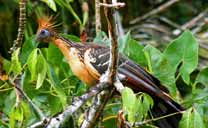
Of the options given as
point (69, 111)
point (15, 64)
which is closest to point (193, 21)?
point (15, 64)

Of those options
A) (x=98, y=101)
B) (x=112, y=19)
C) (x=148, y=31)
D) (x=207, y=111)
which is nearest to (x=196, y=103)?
(x=207, y=111)

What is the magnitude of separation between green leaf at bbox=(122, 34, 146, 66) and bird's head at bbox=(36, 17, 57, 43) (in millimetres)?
309

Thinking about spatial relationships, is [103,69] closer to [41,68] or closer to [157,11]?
[41,68]

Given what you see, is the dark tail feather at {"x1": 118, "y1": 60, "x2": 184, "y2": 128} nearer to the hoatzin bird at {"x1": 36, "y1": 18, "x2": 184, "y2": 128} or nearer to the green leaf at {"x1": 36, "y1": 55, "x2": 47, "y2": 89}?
the hoatzin bird at {"x1": 36, "y1": 18, "x2": 184, "y2": 128}

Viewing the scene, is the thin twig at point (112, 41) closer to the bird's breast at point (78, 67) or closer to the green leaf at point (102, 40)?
the bird's breast at point (78, 67)

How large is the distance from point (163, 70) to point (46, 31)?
1.63 ft

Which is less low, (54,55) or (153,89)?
(54,55)

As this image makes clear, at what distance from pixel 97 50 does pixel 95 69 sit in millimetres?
110

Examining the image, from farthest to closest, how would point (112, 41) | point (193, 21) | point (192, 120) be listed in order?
1. point (193, 21)
2. point (192, 120)
3. point (112, 41)

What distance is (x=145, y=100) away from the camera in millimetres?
2279

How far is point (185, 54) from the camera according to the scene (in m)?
2.83

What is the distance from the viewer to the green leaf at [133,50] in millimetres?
2801

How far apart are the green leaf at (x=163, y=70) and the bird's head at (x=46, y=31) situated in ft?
1.29

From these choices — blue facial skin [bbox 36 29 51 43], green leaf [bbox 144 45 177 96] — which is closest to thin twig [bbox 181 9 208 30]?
green leaf [bbox 144 45 177 96]
